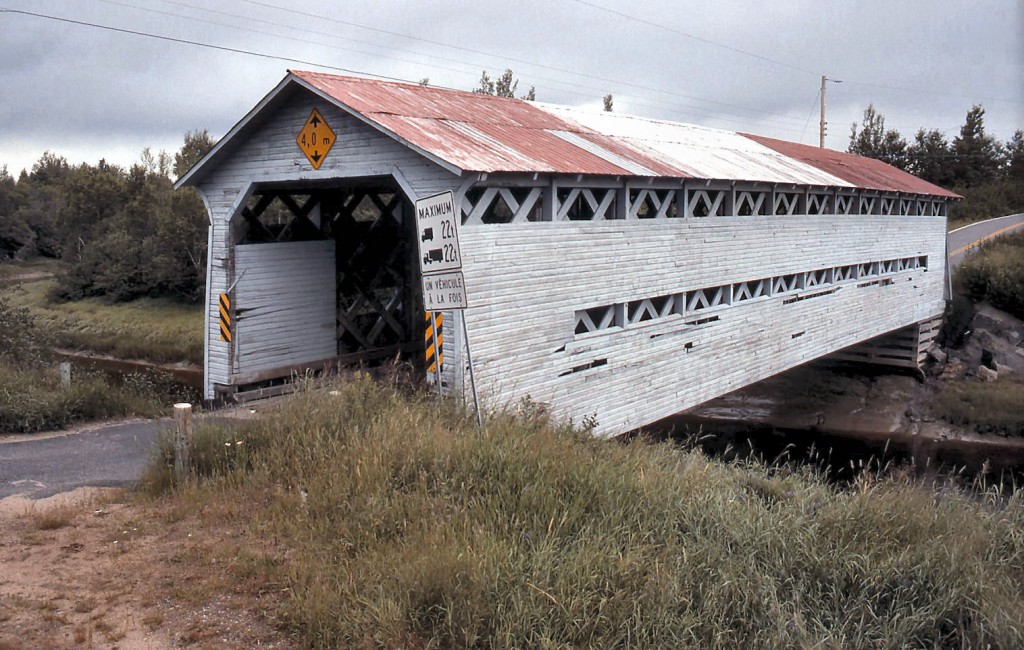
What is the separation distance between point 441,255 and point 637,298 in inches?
211

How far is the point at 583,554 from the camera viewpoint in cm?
458

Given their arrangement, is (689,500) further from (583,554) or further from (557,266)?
(557,266)

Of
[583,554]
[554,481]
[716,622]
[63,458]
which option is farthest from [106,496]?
[716,622]

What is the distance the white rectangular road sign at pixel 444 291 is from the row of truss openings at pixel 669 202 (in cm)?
222

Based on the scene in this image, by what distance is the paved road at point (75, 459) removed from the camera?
7328 millimetres

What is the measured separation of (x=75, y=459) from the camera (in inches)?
329

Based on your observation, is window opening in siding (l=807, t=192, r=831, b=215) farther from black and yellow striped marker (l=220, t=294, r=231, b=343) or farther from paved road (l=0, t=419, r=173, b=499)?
paved road (l=0, t=419, r=173, b=499)

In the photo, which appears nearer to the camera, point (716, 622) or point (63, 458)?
point (716, 622)

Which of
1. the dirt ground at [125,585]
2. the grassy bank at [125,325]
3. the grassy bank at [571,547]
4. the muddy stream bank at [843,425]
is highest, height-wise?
the grassy bank at [571,547]

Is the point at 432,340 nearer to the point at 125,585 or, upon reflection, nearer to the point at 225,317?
the point at 225,317

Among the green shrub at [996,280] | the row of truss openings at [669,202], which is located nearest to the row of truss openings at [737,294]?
the row of truss openings at [669,202]

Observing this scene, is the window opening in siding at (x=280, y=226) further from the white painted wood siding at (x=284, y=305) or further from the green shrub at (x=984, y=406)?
the green shrub at (x=984, y=406)

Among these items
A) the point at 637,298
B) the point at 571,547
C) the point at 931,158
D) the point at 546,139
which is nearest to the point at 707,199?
the point at 637,298

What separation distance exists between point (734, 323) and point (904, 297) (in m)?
10.6
